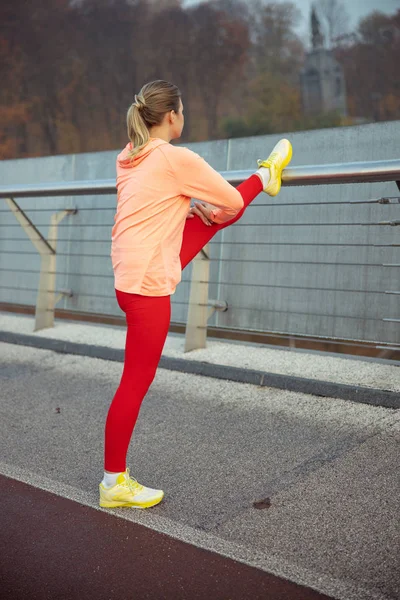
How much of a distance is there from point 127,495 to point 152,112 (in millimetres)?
1453

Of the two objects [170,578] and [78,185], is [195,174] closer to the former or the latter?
[170,578]

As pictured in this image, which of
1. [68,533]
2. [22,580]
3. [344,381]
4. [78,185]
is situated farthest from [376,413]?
[78,185]

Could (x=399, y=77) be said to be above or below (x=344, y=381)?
above

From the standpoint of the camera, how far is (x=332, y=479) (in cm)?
311

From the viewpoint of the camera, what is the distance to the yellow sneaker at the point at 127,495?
2982 mm

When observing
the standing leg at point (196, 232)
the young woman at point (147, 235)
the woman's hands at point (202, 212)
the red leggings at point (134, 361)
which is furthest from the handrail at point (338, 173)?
the red leggings at point (134, 361)

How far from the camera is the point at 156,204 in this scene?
296 centimetres

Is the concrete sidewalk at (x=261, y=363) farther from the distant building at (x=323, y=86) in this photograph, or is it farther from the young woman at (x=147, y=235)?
the distant building at (x=323, y=86)

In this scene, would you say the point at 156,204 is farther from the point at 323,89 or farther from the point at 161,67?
the point at 161,67

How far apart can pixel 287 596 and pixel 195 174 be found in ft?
4.95

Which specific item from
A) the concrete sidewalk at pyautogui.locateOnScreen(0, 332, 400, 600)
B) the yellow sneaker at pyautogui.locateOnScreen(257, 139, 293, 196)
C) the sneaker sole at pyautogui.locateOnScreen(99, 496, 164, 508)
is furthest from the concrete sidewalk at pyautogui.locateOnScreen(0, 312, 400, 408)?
the sneaker sole at pyautogui.locateOnScreen(99, 496, 164, 508)

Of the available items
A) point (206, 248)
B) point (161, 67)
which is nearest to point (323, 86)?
point (161, 67)

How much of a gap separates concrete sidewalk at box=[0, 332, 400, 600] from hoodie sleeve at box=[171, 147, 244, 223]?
114 centimetres

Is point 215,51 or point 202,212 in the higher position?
point 215,51
